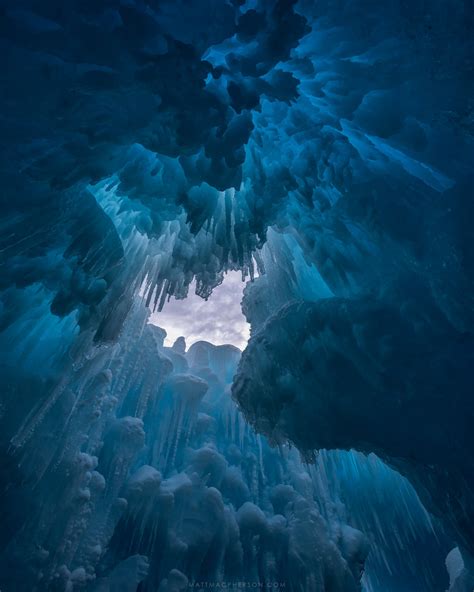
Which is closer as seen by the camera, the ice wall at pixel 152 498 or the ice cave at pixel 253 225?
the ice cave at pixel 253 225

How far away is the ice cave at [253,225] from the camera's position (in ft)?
10.9

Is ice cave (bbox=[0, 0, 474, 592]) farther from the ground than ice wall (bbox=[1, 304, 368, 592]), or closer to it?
farther from the ground

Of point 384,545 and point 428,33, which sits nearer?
point 428,33

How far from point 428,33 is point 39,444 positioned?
9763 mm

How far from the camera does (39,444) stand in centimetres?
697

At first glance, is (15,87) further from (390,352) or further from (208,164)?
(390,352)

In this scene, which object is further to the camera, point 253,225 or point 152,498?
point 152,498

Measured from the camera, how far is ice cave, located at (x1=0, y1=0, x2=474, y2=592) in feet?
10.9

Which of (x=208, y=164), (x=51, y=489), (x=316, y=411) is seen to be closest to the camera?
(x=208, y=164)

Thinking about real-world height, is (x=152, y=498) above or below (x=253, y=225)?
below

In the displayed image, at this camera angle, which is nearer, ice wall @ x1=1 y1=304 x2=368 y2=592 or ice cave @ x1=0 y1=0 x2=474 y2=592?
ice cave @ x1=0 y1=0 x2=474 y2=592

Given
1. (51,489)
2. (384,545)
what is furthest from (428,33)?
(384,545)

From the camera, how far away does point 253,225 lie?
4.96 metres

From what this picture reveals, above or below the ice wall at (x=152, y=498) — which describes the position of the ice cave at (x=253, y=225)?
above
